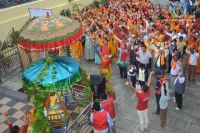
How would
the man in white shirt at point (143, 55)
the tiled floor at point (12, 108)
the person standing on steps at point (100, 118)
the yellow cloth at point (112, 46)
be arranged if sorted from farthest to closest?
1. the yellow cloth at point (112, 46)
2. the man in white shirt at point (143, 55)
3. the tiled floor at point (12, 108)
4. the person standing on steps at point (100, 118)

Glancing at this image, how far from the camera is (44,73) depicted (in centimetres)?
752

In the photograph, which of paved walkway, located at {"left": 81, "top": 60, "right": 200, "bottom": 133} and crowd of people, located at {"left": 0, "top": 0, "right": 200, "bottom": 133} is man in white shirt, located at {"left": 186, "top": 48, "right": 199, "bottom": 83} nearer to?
crowd of people, located at {"left": 0, "top": 0, "right": 200, "bottom": 133}

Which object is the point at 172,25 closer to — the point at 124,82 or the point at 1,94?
the point at 124,82

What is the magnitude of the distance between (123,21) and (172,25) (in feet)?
8.66

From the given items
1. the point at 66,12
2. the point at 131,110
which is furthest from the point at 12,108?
the point at 66,12

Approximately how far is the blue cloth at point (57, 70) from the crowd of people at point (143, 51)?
111 cm

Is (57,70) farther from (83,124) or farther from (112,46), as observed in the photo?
(112,46)

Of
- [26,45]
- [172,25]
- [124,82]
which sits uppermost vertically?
[26,45]

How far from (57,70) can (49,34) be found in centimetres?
96

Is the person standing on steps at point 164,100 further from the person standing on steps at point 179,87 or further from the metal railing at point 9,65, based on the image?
the metal railing at point 9,65

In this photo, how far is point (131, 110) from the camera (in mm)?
9914

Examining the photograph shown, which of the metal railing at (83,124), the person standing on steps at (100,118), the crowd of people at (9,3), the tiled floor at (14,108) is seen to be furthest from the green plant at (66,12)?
the person standing on steps at (100,118)

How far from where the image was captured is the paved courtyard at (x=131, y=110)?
9.02 meters

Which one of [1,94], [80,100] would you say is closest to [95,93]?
[80,100]
